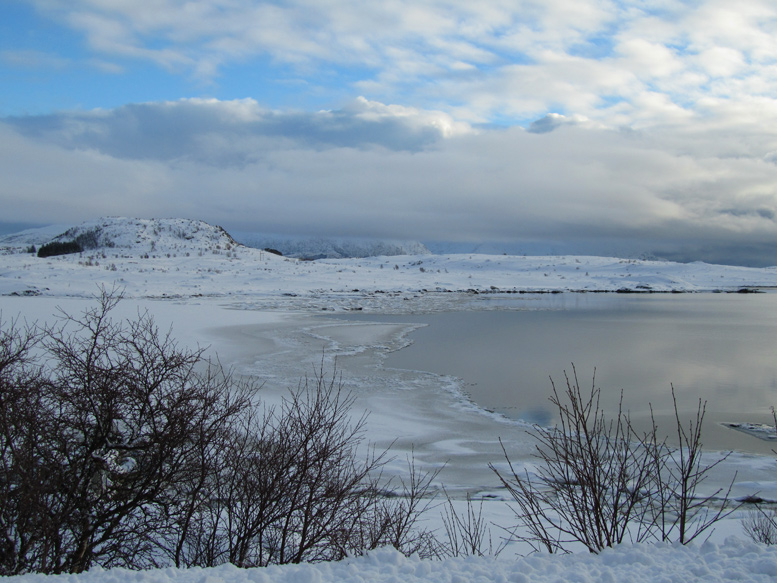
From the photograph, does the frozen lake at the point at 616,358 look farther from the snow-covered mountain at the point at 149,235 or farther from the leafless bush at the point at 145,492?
Answer: the snow-covered mountain at the point at 149,235

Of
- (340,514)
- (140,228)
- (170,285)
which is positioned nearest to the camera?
(340,514)

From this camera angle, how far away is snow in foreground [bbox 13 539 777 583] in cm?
334

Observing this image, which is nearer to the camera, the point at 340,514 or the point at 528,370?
the point at 340,514

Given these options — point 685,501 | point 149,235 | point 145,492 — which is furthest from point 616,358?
point 149,235

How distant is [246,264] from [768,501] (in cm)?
4786

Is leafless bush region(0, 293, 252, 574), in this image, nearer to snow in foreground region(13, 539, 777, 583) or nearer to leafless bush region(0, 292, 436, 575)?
leafless bush region(0, 292, 436, 575)

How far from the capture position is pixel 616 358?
1672cm

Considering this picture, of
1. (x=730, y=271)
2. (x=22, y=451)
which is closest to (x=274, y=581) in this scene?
(x=22, y=451)

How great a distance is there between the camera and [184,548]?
527 cm

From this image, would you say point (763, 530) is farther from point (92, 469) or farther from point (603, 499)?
point (92, 469)

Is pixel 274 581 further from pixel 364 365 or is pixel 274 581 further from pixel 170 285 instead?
pixel 170 285

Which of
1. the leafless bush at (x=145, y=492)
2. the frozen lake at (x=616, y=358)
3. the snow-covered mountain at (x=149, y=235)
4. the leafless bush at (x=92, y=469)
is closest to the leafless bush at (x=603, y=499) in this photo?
the leafless bush at (x=145, y=492)

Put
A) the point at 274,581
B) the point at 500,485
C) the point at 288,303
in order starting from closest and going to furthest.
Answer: the point at 274,581
the point at 500,485
the point at 288,303

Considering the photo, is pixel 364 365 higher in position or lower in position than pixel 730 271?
lower
